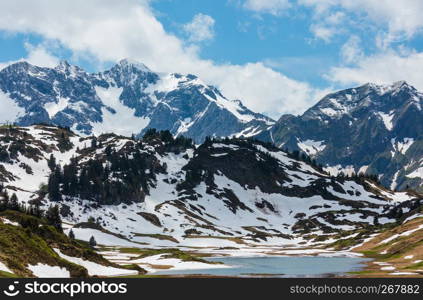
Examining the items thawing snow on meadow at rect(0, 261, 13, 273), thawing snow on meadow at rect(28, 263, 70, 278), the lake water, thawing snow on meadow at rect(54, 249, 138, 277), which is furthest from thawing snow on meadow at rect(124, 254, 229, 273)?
thawing snow on meadow at rect(0, 261, 13, 273)

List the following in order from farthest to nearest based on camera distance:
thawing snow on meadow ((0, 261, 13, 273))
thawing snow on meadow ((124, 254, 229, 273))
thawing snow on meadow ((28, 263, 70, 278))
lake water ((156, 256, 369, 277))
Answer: thawing snow on meadow ((124, 254, 229, 273)) < lake water ((156, 256, 369, 277)) < thawing snow on meadow ((28, 263, 70, 278)) < thawing snow on meadow ((0, 261, 13, 273))

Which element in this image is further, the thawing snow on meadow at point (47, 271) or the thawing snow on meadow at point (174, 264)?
the thawing snow on meadow at point (174, 264)

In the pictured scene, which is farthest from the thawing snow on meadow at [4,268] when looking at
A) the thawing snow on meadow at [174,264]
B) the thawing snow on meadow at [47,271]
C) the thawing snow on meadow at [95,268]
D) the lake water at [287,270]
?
the thawing snow on meadow at [174,264]

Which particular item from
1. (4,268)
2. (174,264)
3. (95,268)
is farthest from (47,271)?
(174,264)

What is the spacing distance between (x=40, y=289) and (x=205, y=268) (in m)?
93.4

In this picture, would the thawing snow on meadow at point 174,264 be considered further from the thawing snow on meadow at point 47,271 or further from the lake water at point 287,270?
the thawing snow on meadow at point 47,271

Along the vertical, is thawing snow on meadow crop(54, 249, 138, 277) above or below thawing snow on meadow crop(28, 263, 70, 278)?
above

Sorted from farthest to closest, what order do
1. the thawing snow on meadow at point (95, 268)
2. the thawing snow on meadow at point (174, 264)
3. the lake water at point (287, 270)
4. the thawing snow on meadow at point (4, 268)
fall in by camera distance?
the thawing snow on meadow at point (174, 264)
the lake water at point (287, 270)
the thawing snow on meadow at point (95, 268)
the thawing snow on meadow at point (4, 268)

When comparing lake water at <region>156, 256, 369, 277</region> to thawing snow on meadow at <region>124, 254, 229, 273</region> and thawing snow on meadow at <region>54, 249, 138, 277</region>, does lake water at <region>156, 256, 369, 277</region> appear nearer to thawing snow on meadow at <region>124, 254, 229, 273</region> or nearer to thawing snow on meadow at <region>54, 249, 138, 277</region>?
thawing snow on meadow at <region>124, 254, 229, 273</region>

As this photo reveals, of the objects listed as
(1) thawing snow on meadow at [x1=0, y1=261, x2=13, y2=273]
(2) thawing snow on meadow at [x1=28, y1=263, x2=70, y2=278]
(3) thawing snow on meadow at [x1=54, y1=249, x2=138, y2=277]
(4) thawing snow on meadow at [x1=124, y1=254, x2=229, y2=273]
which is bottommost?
(1) thawing snow on meadow at [x1=0, y1=261, x2=13, y2=273]

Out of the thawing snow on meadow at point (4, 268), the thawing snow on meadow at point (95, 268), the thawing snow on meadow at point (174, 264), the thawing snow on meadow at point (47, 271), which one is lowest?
the thawing snow on meadow at point (4, 268)

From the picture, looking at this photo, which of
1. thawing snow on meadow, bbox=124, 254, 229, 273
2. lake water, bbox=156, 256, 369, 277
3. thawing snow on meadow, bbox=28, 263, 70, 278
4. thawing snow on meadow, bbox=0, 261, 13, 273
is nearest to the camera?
thawing snow on meadow, bbox=0, 261, 13, 273

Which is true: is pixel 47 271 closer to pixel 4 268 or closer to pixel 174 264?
pixel 4 268

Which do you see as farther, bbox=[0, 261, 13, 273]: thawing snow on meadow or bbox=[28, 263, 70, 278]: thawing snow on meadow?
bbox=[28, 263, 70, 278]: thawing snow on meadow
